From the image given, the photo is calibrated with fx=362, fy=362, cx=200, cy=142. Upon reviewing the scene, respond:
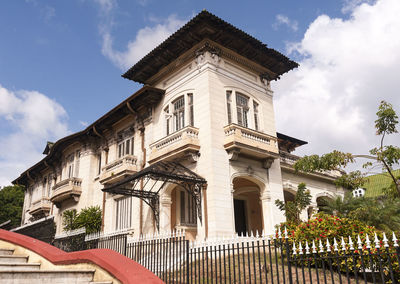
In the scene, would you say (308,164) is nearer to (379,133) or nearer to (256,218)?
(379,133)

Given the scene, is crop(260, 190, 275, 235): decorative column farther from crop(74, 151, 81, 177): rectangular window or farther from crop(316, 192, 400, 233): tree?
crop(74, 151, 81, 177): rectangular window

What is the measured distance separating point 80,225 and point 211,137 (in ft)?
32.9

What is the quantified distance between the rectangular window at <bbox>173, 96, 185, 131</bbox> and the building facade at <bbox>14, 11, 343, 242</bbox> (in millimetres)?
54

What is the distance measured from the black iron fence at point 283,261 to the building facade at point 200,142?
386cm

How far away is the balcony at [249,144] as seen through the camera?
A: 1541 centimetres

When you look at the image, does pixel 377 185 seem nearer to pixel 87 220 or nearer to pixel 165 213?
pixel 165 213

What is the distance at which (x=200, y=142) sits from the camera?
15.8 metres

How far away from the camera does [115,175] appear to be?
1909 cm

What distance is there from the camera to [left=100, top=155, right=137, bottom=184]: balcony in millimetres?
18766

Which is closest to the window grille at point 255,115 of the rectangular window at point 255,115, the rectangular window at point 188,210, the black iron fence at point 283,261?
the rectangular window at point 255,115

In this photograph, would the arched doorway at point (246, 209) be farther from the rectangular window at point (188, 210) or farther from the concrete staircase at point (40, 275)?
the concrete staircase at point (40, 275)

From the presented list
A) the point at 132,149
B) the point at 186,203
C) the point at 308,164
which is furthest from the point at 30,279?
the point at 132,149

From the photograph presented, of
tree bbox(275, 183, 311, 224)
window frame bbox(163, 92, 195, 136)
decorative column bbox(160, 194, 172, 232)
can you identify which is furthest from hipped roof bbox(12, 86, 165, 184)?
tree bbox(275, 183, 311, 224)

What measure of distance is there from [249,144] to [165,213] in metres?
4.99
